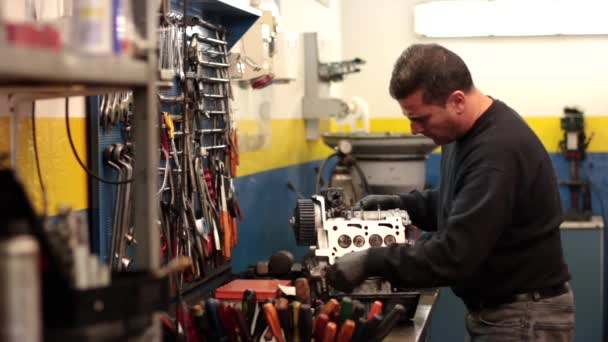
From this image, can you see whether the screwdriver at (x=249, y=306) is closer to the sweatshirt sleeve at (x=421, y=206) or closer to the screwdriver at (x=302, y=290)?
the screwdriver at (x=302, y=290)

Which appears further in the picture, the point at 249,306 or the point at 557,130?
the point at 557,130

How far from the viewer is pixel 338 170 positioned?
3619mm

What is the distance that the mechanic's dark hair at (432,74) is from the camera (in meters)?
1.98

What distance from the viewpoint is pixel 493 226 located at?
1850mm

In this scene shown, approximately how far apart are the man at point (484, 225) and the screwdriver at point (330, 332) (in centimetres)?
30

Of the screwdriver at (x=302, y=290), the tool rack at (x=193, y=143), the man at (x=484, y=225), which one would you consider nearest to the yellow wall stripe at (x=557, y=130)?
the tool rack at (x=193, y=143)

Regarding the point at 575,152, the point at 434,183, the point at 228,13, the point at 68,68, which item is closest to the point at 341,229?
the point at 228,13

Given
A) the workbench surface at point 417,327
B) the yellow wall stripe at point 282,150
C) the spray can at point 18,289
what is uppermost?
the yellow wall stripe at point 282,150

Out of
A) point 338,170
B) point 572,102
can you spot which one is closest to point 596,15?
point 572,102

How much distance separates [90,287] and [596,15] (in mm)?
4060

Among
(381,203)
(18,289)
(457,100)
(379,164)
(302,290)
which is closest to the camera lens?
(18,289)

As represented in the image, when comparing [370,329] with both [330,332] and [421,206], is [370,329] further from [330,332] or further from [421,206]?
[421,206]

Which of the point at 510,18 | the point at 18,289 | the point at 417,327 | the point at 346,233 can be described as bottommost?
the point at 417,327

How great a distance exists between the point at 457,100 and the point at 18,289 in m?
1.36
